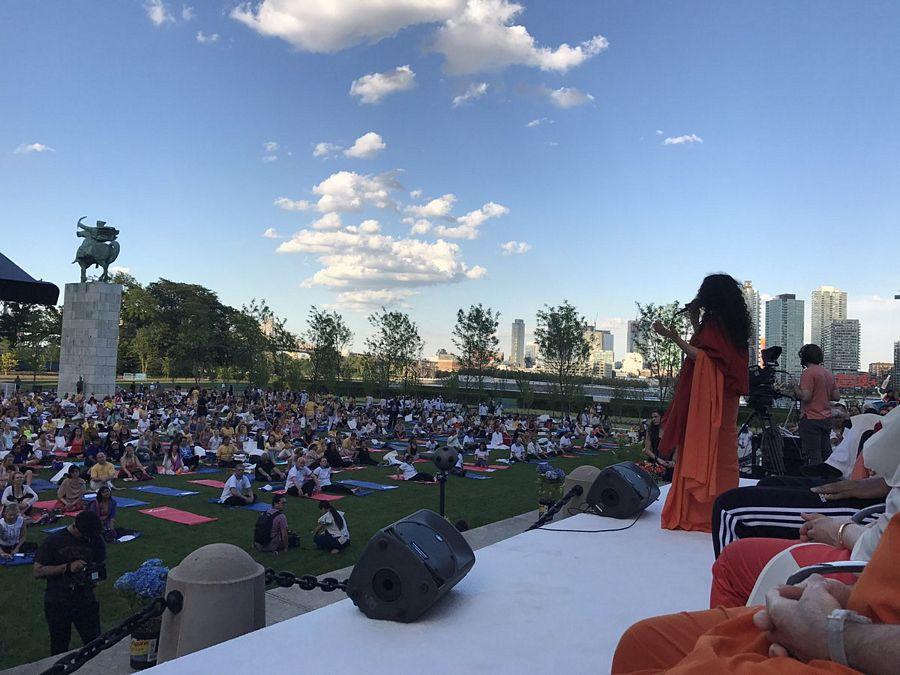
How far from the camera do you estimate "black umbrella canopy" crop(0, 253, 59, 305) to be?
154 inches

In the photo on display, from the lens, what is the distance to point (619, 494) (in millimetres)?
4402

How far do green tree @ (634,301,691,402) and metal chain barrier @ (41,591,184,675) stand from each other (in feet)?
100.0

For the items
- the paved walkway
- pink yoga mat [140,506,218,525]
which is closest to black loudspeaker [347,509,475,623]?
the paved walkway

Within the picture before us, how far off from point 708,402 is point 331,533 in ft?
19.6

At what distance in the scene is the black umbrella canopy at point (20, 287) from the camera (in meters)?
3.90

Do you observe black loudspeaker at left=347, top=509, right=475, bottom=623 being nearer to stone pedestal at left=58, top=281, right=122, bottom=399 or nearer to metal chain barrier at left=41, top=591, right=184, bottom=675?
metal chain barrier at left=41, top=591, right=184, bottom=675

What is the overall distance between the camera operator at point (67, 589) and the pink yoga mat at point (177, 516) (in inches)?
178

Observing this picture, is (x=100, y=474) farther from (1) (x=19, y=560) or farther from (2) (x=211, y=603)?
(2) (x=211, y=603)

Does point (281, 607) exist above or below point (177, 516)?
above

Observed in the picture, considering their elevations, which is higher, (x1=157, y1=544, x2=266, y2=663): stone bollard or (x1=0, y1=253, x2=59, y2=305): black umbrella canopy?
(x1=0, y1=253, x2=59, y2=305): black umbrella canopy

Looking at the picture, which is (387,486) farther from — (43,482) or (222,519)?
(43,482)

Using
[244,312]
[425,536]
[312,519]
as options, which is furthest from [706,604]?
[244,312]

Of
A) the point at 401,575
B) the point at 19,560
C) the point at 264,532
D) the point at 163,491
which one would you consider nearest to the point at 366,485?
the point at 163,491

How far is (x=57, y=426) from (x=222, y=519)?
11307mm
